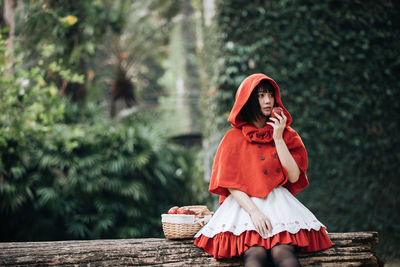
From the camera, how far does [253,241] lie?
2.22m

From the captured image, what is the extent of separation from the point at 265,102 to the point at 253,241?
3.16 feet

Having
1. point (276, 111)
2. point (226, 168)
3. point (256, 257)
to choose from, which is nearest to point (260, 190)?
point (226, 168)

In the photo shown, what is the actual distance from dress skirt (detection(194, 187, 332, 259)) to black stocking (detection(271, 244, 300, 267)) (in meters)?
0.04

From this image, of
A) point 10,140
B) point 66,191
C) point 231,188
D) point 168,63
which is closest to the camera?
point 231,188

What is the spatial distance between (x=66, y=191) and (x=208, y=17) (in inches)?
145

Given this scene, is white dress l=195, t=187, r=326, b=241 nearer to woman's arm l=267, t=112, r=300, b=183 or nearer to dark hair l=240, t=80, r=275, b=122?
woman's arm l=267, t=112, r=300, b=183

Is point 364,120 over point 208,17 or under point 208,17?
under

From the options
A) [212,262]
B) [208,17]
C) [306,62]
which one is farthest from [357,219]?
[208,17]

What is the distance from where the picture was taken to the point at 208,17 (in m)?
5.50

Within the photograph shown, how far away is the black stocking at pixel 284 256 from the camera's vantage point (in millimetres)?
2076

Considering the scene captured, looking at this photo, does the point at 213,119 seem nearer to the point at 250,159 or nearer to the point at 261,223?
the point at 250,159

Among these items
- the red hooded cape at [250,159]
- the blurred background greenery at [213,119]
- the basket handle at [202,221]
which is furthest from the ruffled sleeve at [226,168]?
the blurred background greenery at [213,119]

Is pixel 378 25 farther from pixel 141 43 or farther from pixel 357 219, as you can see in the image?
pixel 141 43

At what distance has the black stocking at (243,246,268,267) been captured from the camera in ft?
6.93
